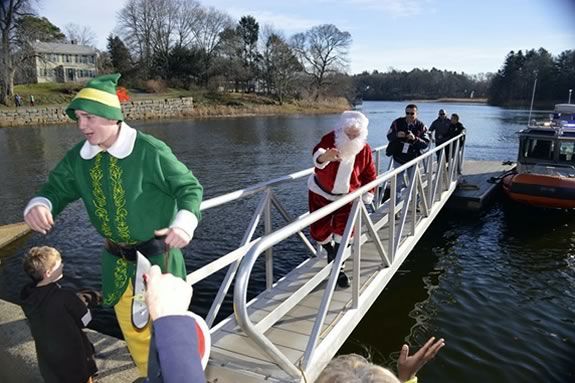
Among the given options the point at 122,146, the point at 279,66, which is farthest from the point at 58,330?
the point at 279,66

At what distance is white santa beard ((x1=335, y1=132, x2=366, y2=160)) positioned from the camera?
3973 millimetres

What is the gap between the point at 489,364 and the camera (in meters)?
4.97

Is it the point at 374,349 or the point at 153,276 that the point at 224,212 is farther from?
the point at 153,276

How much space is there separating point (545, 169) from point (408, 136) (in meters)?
5.89

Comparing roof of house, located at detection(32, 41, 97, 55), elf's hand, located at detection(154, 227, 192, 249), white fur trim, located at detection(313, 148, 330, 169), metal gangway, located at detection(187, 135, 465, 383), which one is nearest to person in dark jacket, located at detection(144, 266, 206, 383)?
elf's hand, located at detection(154, 227, 192, 249)

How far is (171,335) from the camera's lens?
3.68ft

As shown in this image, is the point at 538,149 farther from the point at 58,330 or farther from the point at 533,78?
the point at 533,78

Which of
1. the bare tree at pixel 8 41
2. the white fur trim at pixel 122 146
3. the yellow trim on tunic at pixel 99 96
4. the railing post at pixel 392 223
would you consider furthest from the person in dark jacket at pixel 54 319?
the bare tree at pixel 8 41

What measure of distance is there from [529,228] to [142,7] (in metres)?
59.9

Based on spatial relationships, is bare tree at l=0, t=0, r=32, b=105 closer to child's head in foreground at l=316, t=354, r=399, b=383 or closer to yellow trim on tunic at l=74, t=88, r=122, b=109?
yellow trim on tunic at l=74, t=88, r=122, b=109

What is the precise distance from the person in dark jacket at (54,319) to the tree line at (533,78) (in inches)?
2422

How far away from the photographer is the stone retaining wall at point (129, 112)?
1271 inches

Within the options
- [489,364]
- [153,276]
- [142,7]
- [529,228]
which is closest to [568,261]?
[529,228]

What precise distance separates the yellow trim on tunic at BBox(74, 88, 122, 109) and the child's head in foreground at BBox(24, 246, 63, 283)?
1.04m
